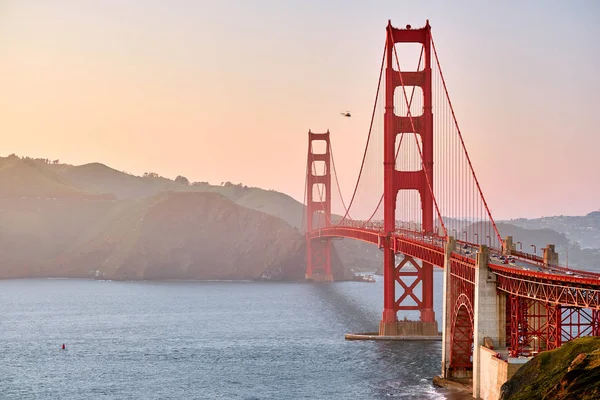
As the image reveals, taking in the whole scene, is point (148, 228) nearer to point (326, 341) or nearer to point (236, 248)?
point (236, 248)

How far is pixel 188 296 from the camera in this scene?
129 metres

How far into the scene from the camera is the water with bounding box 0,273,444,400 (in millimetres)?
56469

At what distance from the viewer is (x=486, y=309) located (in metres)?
47.1

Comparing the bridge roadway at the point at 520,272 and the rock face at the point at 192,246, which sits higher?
the rock face at the point at 192,246

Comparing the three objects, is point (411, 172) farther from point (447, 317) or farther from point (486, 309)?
point (486, 309)

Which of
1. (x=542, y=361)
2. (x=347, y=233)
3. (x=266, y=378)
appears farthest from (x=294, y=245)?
(x=542, y=361)

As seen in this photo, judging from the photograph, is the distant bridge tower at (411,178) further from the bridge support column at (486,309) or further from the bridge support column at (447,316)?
the bridge support column at (486,309)

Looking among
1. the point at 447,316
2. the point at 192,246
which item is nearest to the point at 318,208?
the point at 192,246

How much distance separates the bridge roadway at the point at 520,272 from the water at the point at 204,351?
22.7 ft

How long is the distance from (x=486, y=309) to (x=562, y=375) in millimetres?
11114

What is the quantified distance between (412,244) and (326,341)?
40.4 ft

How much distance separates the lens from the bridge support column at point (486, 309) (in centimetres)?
4709

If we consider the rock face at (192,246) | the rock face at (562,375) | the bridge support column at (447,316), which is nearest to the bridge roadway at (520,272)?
the bridge support column at (447,316)

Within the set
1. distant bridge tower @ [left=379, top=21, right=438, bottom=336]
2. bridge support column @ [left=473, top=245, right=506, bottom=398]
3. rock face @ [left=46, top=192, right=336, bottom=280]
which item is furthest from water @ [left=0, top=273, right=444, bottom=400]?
rock face @ [left=46, top=192, right=336, bottom=280]
